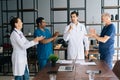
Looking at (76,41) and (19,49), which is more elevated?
(76,41)

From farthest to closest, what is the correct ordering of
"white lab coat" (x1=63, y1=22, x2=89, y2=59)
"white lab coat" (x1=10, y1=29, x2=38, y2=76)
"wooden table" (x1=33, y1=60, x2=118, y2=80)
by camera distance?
"white lab coat" (x1=63, y1=22, x2=89, y2=59), "white lab coat" (x1=10, y1=29, x2=38, y2=76), "wooden table" (x1=33, y1=60, x2=118, y2=80)

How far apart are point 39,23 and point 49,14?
140 inches

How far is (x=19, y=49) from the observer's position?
3.37 m

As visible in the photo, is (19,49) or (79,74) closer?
(79,74)

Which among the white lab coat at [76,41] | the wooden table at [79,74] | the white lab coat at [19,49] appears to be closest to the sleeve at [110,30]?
the white lab coat at [76,41]

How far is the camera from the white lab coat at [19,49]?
10.8 feet

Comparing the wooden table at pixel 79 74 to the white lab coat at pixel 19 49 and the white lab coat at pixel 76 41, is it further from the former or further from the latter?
the white lab coat at pixel 76 41

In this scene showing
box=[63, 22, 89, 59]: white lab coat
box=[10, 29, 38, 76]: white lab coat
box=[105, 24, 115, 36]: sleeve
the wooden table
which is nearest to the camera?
the wooden table

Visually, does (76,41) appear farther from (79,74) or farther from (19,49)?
(79,74)

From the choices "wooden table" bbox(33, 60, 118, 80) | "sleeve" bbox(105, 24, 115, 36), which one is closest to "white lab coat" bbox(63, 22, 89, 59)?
"sleeve" bbox(105, 24, 115, 36)

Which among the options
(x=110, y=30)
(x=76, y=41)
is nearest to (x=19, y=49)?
(x=76, y=41)

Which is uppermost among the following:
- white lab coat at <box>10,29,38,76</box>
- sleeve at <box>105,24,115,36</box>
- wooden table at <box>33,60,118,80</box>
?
sleeve at <box>105,24,115,36</box>

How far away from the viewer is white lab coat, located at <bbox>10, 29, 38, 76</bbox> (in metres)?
3.29

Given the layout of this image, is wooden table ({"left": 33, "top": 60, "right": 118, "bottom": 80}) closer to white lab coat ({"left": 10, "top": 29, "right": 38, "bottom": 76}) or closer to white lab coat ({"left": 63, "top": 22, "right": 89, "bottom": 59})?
Result: white lab coat ({"left": 10, "top": 29, "right": 38, "bottom": 76})
